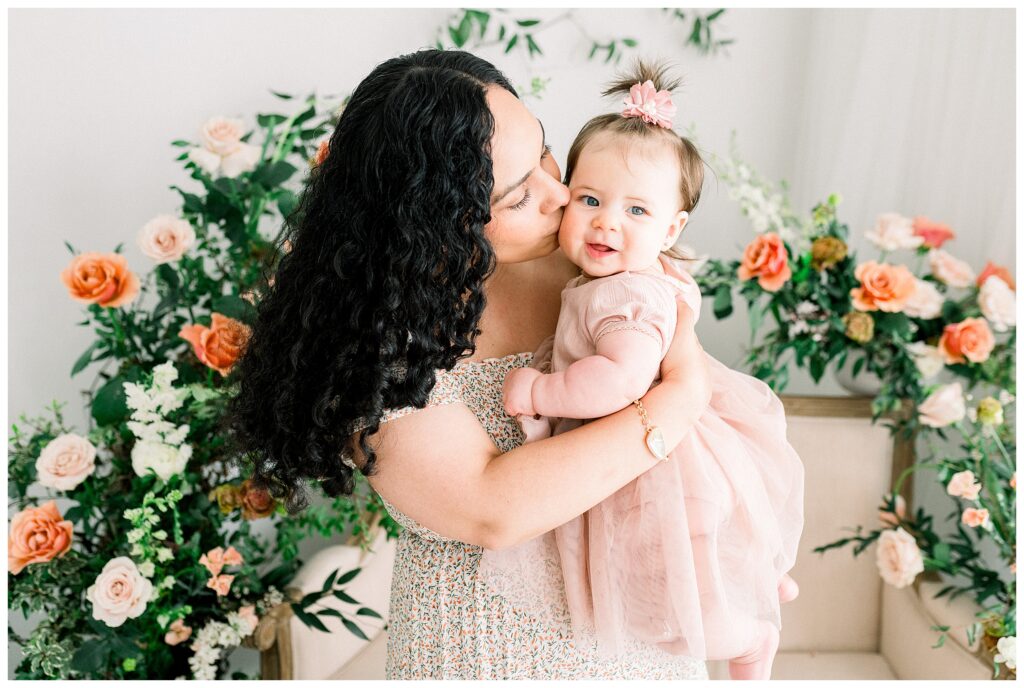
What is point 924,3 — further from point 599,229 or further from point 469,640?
point 469,640

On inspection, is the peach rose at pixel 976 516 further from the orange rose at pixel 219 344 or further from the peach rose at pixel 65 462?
the peach rose at pixel 65 462

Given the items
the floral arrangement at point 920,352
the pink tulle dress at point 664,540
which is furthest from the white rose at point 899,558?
the pink tulle dress at point 664,540

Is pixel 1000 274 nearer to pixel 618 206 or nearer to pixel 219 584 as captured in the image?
pixel 618 206

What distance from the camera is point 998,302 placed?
163 centimetres

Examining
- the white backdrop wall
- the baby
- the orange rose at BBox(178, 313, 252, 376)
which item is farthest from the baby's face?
the orange rose at BBox(178, 313, 252, 376)

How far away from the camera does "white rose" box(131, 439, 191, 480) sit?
1527 mm

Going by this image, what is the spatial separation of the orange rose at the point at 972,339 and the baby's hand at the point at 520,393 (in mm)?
1103

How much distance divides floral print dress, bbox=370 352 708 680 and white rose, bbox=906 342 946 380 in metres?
0.99

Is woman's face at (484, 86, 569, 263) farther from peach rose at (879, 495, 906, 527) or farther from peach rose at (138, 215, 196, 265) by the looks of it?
peach rose at (879, 495, 906, 527)

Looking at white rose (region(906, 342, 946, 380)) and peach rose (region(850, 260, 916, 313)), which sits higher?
peach rose (region(850, 260, 916, 313))

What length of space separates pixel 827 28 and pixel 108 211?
201 cm

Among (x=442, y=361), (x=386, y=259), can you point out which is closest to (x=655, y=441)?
(x=442, y=361)

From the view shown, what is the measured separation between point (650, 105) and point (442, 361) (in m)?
0.52

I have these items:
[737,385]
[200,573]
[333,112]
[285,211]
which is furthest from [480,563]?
[333,112]
